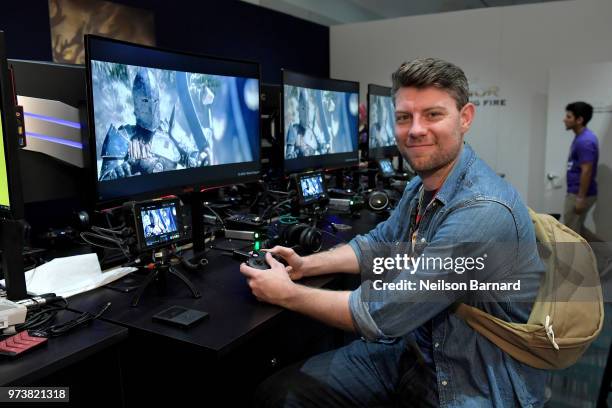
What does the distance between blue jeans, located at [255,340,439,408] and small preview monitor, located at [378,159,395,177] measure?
2.06 m

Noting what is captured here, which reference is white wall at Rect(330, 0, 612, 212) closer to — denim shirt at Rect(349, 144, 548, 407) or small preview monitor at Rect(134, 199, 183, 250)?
denim shirt at Rect(349, 144, 548, 407)

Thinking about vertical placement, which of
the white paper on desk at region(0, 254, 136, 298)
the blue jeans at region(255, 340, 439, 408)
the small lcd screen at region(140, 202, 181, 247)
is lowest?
the blue jeans at region(255, 340, 439, 408)

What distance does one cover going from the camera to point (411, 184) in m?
1.73

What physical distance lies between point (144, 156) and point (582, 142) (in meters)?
4.36

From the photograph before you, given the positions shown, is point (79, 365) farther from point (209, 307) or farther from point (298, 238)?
point (298, 238)

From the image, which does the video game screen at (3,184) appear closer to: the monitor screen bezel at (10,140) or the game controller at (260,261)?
the monitor screen bezel at (10,140)

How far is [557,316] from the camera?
1.17m

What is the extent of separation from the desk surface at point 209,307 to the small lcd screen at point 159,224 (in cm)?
16

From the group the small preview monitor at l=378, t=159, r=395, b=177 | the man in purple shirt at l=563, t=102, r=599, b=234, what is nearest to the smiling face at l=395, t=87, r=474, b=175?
the small preview monitor at l=378, t=159, r=395, b=177

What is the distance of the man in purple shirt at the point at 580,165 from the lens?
4582 mm

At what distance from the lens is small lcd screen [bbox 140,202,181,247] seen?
143 cm

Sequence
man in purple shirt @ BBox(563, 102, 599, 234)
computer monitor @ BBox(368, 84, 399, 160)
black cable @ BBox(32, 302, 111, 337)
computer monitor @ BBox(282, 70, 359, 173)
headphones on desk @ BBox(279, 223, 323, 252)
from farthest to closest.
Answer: man in purple shirt @ BBox(563, 102, 599, 234) < computer monitor @ BBox(368, 84, 399, 160) < computer monitor @ BBox(282, 70, 359, 173) < headphones on desk @ BBox(279, 223, 323, 252) < black cable @ BBox(32, 302, 111, 337)

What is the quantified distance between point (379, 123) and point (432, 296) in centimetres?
254

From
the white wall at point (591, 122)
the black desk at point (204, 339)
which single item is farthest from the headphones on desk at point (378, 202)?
the white wall at point (591, 122)
